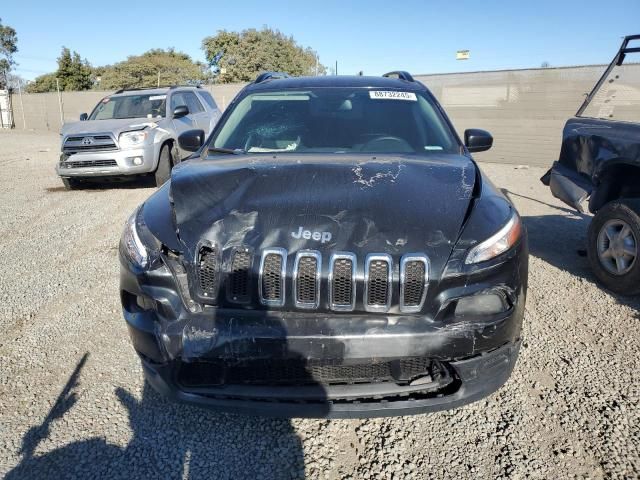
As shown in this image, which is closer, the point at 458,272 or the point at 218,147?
the point at 458,272

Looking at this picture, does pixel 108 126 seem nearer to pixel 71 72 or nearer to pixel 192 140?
pixel 192 140

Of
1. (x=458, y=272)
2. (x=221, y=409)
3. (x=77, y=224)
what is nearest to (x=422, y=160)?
(x=458, y=272)

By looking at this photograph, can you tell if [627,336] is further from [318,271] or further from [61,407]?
[61,407]

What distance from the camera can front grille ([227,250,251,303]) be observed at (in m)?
1.96

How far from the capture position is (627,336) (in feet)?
10.6

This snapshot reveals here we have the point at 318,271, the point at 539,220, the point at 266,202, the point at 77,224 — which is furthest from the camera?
the point at 539,220

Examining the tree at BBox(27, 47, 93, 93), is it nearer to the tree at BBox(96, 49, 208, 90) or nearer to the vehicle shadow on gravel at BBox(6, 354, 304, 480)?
the tree at BBox(96, 49, 208, 90)

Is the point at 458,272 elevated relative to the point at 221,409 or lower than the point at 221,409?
elevated

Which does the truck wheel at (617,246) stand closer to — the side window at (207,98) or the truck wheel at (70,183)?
the truck wheel at (70,183)

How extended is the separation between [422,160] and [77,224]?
5.09 metres

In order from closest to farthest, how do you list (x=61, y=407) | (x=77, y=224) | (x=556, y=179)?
(x=61, y=407), (x=556, y=179), (x=77, y=224)

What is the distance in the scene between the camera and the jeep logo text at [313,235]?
197 centimetres

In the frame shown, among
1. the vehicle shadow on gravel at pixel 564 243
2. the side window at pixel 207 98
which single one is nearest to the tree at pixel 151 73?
the side window at pixel 207 98

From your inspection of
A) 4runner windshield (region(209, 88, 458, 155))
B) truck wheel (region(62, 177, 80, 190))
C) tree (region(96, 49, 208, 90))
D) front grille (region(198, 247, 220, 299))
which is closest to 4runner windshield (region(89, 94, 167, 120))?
truck wheel (region(62, 177, 80, 190))
